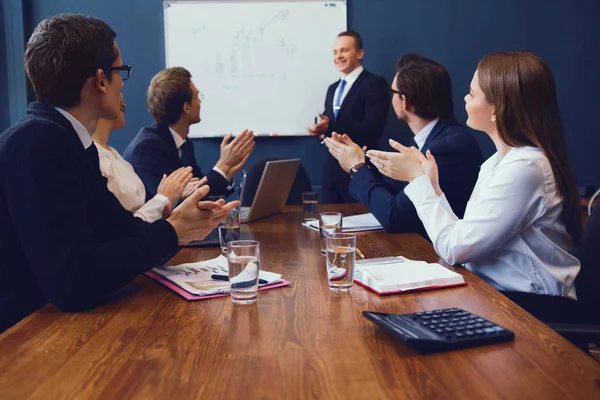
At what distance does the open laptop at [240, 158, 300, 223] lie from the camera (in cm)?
228

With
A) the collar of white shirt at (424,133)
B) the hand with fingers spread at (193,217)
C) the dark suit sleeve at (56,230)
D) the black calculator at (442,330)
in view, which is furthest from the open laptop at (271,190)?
the black calculator at (442,330)

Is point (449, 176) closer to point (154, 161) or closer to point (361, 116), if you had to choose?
point (154, 161)

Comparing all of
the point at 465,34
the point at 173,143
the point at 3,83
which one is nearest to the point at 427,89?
the point at 173,143

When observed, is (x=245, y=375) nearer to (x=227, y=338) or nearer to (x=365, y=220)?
(x=227, y=338)

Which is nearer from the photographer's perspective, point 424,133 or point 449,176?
point 449,176

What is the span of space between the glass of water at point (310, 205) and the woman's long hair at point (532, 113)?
86cm

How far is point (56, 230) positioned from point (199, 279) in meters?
0.34

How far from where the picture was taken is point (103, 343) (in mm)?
971

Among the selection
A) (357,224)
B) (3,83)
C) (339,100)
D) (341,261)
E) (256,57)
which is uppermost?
(256,57)

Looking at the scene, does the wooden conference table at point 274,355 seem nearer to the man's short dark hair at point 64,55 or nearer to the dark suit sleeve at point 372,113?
the man's short dark hair at point 64,55

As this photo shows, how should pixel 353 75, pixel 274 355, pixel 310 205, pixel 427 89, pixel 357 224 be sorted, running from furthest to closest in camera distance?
pixel 353 75, pixel 427 89, pixel 310 205, pixel 357 224, pixel 274 355

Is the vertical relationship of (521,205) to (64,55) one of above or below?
below

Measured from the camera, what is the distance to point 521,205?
1.46 metres

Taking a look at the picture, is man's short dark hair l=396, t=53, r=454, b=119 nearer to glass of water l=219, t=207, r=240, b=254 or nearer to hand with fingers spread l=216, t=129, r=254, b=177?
hand with fingers spread l=216, t=129, r=254, b=177
